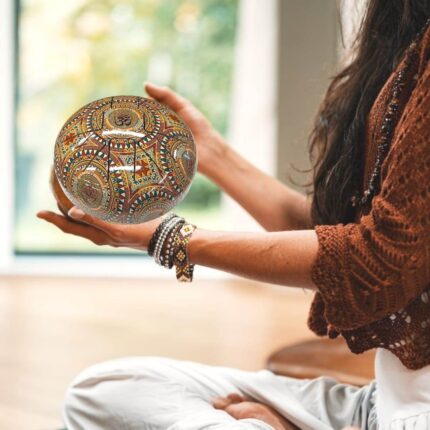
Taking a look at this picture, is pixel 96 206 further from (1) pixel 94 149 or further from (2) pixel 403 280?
(2) pixel 403 280

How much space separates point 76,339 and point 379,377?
2.18m

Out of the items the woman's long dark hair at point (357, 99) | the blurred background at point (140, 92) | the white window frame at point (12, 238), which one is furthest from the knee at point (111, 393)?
the white window frame at point (12, 238)

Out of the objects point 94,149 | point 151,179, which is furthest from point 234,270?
point 94,149

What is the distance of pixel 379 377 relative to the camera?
1.42 metres

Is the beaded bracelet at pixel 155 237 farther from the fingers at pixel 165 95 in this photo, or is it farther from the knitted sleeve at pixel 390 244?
the fingers at pixel 165 95

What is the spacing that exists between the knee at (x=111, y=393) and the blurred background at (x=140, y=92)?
1.17m

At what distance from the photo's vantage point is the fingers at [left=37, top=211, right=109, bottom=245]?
4.74ft

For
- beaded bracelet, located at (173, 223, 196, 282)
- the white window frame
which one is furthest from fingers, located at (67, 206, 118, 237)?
the white window frame

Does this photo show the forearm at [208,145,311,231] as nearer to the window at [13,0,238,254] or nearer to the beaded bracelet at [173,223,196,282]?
the beaded bracelet at [173,223,196,282]

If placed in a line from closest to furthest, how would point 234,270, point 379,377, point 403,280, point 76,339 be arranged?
point 403,280 → point 234,270 → point 379,377 → point 76,339

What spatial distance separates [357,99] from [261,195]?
0.35m

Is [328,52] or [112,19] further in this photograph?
[112,19]

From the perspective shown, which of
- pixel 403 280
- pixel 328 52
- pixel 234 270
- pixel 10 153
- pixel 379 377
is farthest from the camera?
pixel 10 153

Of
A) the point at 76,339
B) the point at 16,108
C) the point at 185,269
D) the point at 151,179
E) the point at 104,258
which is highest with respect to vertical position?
the point at 151,179
